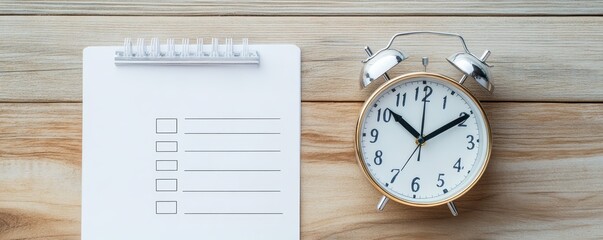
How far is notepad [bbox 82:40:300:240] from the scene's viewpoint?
852mm

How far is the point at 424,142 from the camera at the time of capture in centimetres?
81

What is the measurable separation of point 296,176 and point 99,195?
31cm

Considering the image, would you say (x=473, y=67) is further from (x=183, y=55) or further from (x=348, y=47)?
(x=183, y=55)

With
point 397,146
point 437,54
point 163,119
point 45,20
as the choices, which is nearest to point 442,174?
point 397,146

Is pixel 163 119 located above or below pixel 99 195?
above

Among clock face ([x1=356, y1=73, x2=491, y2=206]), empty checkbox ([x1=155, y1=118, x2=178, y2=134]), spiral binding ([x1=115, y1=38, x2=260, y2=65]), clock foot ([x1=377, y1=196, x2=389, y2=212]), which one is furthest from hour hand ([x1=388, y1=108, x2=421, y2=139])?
empty checkbox ([x1=155, y1=118, x2=178, y2=134])

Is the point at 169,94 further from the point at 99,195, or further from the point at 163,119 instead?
the point at 99,195

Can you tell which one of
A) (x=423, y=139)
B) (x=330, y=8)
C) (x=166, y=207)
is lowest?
(x=166, y=207)

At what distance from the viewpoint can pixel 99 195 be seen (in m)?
0.86

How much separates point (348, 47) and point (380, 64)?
0.08 m

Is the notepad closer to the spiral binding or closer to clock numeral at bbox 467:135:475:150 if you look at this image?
the spiral binding

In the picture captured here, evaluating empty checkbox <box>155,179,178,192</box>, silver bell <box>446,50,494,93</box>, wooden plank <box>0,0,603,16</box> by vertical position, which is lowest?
empty checkbox <box>155,179,178,192</box>

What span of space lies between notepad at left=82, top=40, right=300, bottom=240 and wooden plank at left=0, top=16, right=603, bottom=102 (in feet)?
0.09

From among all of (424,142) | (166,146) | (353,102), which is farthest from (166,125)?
(424,142)
